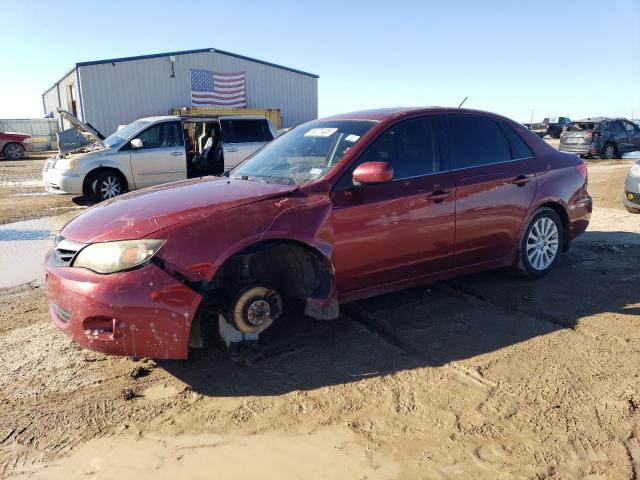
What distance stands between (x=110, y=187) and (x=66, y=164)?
94 centimetres

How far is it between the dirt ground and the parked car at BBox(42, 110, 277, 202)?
6.32 meters

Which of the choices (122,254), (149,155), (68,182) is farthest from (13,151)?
(122,254)

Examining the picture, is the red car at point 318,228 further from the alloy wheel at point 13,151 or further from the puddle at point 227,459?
the alloy wheel at point 13,151

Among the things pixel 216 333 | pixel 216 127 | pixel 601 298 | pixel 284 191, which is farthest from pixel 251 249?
pixel 216 127

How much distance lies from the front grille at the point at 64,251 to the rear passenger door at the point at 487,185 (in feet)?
9.57

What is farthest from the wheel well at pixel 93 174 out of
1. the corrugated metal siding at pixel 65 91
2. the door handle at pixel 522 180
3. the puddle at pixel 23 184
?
the corrugated metal siding at pixel 65 91

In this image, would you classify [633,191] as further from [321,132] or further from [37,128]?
[37,128]

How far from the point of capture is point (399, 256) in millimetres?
3953

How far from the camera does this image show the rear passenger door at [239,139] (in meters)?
11.2

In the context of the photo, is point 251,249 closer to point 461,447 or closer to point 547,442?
point 461,447

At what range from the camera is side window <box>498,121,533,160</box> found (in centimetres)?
485

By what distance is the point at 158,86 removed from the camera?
27297mm

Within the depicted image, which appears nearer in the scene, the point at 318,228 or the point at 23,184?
the point at 318,228

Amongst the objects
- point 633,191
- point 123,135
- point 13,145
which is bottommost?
point 633,191
